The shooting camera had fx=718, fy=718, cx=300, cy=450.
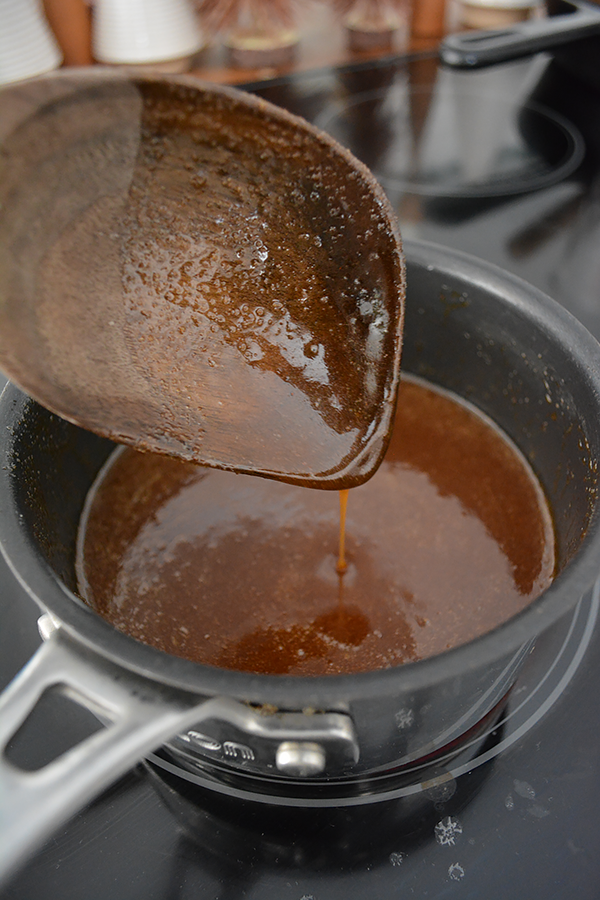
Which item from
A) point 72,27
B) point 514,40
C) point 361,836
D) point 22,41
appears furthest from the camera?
point 72,27

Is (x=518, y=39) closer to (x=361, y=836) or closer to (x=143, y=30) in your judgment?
(x=143, y=30)

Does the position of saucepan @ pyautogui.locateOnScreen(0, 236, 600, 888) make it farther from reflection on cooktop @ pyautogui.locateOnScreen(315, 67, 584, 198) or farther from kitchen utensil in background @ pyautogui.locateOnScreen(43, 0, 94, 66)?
kitchen utensil in background @ pyautogui.locateOnScreen(43, 0, 94, 66)

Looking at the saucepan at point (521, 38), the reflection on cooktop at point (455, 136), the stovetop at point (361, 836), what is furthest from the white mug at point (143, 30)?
the stovetop at point (361, 836)

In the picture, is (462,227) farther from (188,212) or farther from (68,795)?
(68,795)

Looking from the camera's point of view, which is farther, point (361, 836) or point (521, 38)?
point (521, 38)

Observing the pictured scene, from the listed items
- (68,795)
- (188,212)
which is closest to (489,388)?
(188,212)

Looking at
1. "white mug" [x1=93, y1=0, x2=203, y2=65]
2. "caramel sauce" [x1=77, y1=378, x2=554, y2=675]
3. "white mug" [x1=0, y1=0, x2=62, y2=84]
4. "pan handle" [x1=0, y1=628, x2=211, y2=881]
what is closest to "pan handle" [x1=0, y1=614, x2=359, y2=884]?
"pan handle" [x1=0, y1=628, x2=211, y2=881]

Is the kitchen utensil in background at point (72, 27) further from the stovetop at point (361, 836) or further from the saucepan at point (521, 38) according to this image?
the stovetop at point (361, 836)

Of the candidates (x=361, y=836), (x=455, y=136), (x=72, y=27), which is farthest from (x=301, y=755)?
(x=72, y=27)
